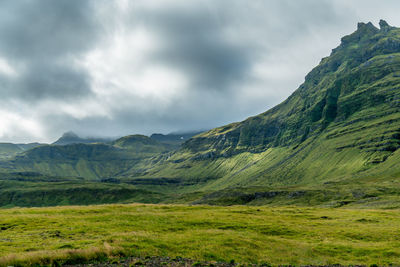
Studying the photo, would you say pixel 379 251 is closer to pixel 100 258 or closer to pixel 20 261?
pixel 100 258

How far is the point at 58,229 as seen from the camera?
3888 centimetres

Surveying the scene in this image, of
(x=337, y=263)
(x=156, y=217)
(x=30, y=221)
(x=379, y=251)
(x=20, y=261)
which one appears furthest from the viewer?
(x=156, y=217)

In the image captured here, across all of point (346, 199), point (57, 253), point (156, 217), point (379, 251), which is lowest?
point (346, 199)

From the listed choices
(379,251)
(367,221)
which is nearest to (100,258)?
(379,251)

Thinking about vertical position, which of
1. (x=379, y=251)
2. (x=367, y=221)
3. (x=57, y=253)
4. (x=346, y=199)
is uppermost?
(x=57, y=253)

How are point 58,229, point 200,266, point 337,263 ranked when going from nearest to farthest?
point 200,266
point 337,263
point 58,229

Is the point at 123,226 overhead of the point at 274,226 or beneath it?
overhead

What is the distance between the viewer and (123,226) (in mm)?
41094

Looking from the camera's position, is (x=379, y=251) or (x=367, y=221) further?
(x=367, y=221)

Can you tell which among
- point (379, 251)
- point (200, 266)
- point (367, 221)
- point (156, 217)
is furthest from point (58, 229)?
point (367, 221)

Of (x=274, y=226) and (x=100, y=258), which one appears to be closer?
(x=100, y=258)

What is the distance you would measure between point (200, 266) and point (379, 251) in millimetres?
25098

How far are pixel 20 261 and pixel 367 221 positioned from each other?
68.8 metres

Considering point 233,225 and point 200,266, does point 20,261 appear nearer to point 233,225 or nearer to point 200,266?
point 200,266
